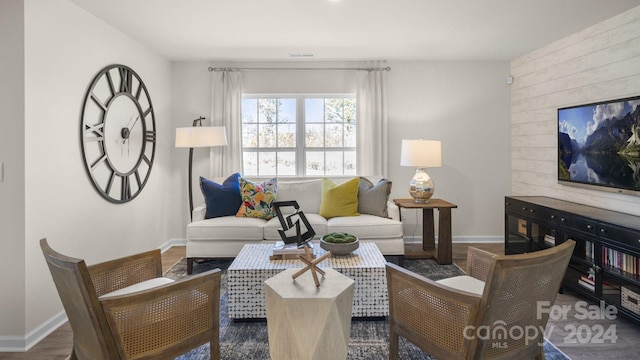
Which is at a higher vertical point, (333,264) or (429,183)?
(429,183)

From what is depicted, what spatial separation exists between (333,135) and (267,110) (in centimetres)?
95

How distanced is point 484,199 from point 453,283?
3.15 m

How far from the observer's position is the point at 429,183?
406 centimetres

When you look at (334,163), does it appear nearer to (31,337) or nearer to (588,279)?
(588,279)

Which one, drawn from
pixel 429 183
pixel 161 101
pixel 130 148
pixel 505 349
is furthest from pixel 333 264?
pixel 161 101

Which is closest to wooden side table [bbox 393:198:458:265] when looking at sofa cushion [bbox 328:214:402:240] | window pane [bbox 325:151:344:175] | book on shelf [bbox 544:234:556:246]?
sofa cushion [bbox 328:214:402:240]

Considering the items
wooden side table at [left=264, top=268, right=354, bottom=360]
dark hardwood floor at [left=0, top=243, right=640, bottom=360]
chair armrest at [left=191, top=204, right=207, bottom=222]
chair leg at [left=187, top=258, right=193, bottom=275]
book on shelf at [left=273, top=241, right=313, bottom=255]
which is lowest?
dark hardwood floor at [left=0, top=243, right=640, bottom=360]

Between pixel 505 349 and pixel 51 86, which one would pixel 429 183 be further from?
pixel 51 86

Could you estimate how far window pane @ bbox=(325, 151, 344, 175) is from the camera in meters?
4.80

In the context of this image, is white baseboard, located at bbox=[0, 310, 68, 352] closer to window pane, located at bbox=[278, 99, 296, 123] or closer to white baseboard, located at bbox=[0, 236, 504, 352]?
white baseboard, located at bbox=[0, 236, 504, 352]

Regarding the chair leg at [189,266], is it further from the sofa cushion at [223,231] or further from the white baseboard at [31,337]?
the white baseboard at [31,337]

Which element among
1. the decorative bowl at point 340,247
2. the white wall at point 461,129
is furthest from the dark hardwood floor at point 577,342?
the white wall at point 461,129

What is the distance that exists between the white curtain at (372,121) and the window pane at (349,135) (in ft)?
0.43

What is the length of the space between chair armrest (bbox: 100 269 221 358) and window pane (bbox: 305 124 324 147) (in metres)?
3.16
